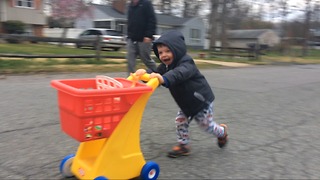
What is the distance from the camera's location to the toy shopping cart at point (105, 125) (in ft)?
7.50

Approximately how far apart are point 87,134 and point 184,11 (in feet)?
163

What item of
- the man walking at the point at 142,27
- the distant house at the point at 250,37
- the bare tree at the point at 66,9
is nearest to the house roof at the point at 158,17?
the bare tree at the point at 66,9

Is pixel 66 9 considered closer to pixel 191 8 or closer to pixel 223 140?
pixel 191 8

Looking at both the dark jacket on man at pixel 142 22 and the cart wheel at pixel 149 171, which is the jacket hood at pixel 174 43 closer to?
the cart wheel at pixel 149 171

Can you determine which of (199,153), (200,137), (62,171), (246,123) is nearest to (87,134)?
(62,171)

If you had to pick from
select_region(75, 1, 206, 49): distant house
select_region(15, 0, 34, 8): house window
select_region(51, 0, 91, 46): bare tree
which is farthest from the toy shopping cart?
select_region(75, 1, 206, 49): distant house

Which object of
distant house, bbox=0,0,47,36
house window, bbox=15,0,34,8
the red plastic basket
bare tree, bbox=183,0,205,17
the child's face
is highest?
bare tree, bbox=183,0,205,17

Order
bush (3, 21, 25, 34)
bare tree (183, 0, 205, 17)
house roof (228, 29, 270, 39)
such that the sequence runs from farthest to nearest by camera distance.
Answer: house roof (228, 29, 270, 39) < bare tree (183, 0, 205, 17) < bush (3, 21, 25, 34)

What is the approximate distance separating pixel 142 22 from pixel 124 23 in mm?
32013

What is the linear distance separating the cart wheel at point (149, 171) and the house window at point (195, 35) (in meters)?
40.1

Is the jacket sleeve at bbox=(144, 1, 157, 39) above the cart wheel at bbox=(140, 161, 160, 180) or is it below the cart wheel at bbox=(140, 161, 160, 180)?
above

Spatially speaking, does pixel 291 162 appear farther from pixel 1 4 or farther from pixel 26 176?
pixel 1 4

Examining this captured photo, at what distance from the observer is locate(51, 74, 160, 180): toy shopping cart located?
2.29 metres

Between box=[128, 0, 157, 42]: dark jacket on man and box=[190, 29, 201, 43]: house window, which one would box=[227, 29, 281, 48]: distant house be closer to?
box=[190, 29, 201, 43]: house window
